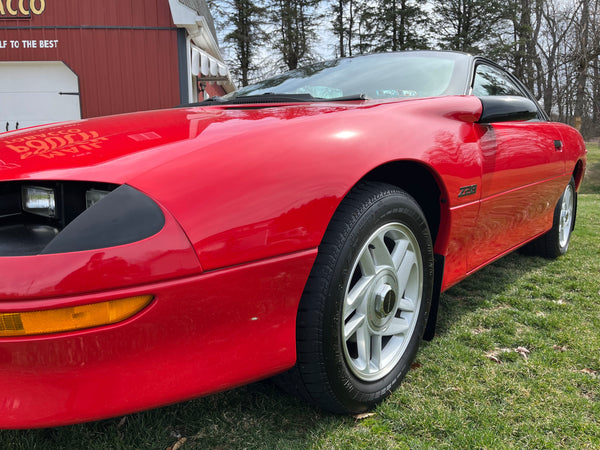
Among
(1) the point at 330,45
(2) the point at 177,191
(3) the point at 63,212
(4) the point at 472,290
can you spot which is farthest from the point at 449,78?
(1) the point at 330,45

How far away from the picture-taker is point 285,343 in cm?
126

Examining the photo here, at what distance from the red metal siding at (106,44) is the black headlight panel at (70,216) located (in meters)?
8.72

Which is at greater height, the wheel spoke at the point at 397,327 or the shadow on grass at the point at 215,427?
the wheel spoke at the point at 397,327

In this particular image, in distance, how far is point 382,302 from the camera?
1.58 meters

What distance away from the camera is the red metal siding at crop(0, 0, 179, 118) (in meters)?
9.23

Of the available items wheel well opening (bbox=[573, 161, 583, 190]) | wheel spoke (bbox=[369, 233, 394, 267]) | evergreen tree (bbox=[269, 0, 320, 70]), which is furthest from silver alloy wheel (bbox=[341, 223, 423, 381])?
evergreen tree (bbox=[269, 0, 320, 70])

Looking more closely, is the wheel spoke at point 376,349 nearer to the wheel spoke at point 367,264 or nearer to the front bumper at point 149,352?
the wheel spoke at point 367,264

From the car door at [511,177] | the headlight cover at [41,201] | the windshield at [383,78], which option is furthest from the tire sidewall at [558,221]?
the headlight cover at [41,201]

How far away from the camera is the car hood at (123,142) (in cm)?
116

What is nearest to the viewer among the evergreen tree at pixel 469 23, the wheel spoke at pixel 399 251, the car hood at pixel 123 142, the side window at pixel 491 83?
the car hood at pixel 123 142

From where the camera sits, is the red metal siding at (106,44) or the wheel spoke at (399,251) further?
the red metal siding at (106,44)

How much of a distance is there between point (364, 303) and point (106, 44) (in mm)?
9598

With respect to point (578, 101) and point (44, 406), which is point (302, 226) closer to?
point (44, 406)

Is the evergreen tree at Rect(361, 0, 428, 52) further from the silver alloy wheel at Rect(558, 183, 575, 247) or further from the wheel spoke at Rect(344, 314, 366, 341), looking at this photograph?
the wheel spoke at Rect(344, 314, 366, 341)
